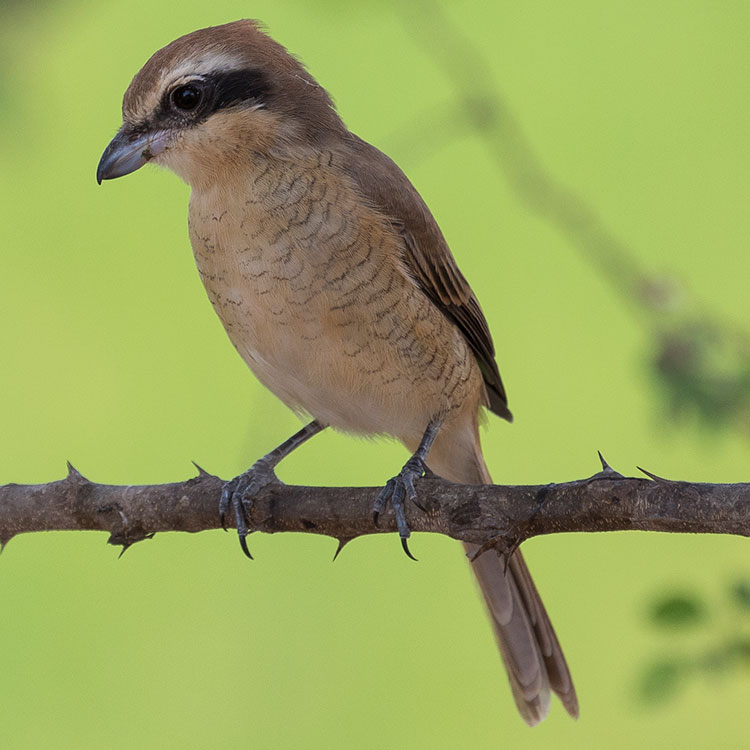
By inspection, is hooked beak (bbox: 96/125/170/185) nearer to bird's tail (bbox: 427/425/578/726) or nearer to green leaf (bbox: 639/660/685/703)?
bird's tail (bbox: 427/425/578/726)

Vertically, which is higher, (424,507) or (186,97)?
(186,97)

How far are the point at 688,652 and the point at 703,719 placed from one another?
2.16 metres

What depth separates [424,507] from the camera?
2607 mm

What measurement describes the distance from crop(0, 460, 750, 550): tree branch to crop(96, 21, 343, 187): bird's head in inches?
32.9

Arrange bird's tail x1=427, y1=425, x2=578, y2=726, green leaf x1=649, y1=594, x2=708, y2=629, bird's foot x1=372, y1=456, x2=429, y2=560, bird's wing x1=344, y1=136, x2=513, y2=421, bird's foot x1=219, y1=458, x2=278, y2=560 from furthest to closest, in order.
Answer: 1. bird's tail x1=427, y1=425, x2=578, y2=726
2. bird's wing x1=344, y1=136, x2=513, y2=421
3. bird's foot x1=219, y1=458, x2=278, y2=560
4. bird's foot x1=372, y1=456, x2=429, y2=560
5. green leaf x1=649, y1=594, x2=708, y2=629

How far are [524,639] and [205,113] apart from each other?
1.73m

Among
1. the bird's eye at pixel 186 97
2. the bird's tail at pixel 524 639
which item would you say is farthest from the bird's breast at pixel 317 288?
the bird's tail at pixel 524 639

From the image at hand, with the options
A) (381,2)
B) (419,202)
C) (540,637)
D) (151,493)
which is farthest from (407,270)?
(540,637)

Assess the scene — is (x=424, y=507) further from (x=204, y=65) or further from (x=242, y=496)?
(x=204, y=65)

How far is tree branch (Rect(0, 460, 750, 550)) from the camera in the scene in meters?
2.12

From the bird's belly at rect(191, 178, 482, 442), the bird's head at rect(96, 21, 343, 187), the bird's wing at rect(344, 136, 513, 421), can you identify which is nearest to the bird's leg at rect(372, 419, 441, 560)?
the bird's belly at rect(191, 178, 482, 442)

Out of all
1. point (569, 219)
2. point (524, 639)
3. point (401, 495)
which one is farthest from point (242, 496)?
point (569, 219)

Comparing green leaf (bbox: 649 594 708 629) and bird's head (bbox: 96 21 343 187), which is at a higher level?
bird's head (bbox: 96 21 343 187)

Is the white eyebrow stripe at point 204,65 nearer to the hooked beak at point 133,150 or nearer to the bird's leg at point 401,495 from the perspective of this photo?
the hooked beak at point 133,150
